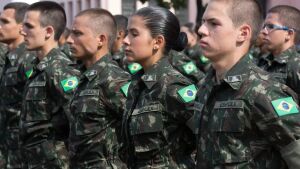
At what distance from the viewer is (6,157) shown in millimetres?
7809

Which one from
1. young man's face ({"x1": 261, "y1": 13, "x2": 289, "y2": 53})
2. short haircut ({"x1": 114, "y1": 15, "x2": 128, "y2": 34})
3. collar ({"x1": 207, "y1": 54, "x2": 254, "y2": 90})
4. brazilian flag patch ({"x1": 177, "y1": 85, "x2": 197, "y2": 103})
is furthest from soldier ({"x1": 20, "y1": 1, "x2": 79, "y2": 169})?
short haircut ({"x1": 114, "y1": 15, "x2": 128, "y2": 34})

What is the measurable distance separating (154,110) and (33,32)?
2546mm

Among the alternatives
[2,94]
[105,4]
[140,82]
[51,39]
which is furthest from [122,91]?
[105,4]

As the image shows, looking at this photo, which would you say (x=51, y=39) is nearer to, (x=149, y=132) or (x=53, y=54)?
(x=53, y=54)

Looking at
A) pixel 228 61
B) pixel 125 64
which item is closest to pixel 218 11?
pixel 228 61

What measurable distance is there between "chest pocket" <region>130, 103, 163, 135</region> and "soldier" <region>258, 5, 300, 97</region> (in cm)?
215

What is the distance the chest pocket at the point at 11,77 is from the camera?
25.5 feet

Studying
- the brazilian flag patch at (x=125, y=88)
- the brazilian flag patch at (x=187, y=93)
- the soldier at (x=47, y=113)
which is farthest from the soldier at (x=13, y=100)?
the brazilian flag patch at (x=187, y=93)

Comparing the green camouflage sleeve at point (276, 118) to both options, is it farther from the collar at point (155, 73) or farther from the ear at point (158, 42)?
the ear at point (158, 42)

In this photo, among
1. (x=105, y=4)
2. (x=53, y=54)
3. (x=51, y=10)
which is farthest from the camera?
(x=105, y=4)

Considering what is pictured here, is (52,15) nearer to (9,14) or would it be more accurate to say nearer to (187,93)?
(9,14)

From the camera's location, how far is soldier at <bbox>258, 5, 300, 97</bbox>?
22.5ft

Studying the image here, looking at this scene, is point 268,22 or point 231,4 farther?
point 268,22

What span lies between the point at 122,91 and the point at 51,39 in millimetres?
1726
